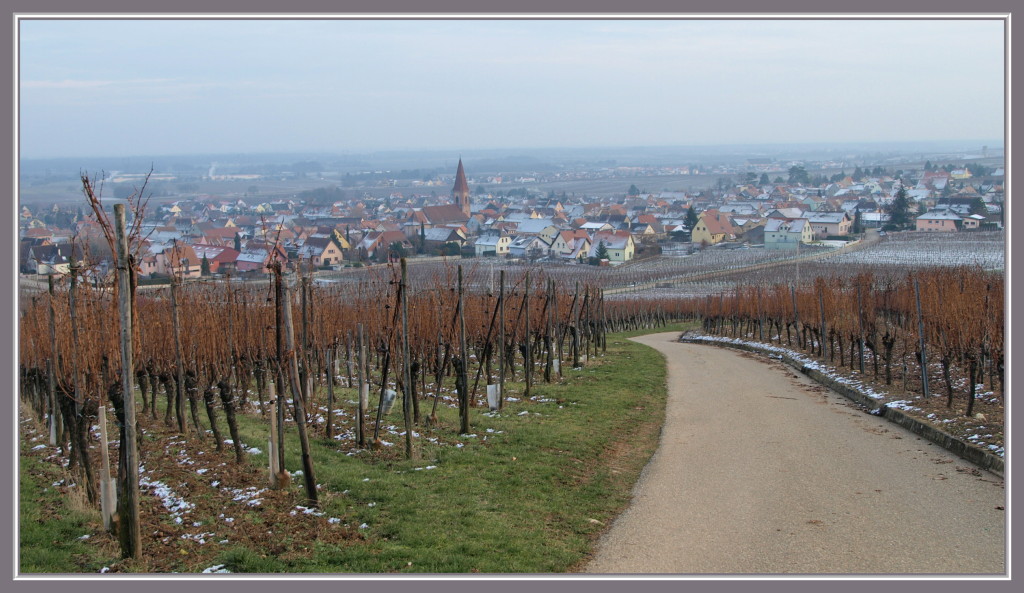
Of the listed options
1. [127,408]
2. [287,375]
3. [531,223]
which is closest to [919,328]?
[287,375]

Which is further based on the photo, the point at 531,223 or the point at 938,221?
the point at 531,223

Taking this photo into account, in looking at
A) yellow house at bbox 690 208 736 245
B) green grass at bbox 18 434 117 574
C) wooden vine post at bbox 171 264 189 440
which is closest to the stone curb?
green grass at bbox 18 434 117 574

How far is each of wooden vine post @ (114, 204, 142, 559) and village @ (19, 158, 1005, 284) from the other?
7.40 feet

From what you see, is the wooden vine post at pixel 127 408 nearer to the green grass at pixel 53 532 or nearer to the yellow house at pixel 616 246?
the green grass at pixel 53 532

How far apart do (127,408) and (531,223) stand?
351 ft

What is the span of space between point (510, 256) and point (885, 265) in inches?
1662

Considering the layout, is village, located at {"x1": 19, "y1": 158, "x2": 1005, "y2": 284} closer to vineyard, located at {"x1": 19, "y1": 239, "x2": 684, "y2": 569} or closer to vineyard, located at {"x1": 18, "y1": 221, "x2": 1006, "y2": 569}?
vineyard, located at {"x1": 19, "y1": 239, "x2": 684, "y2": 569}

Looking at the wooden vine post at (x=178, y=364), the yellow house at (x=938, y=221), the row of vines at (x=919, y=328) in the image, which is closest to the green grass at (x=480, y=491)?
the wooden vine post at (x=178, y=364)

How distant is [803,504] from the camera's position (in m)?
8.35

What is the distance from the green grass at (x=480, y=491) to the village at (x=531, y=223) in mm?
2590

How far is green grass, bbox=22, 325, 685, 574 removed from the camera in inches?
253

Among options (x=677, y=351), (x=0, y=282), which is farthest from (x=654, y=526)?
(x=677, y=351)

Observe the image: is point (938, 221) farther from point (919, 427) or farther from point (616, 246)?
point (919, 427)

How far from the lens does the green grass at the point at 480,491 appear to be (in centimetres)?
643
